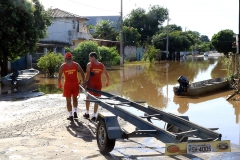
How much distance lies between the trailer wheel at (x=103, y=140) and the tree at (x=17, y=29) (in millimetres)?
15985

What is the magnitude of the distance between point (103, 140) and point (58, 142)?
1.18 m

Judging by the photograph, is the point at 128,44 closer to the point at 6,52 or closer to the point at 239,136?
the point at 6,52

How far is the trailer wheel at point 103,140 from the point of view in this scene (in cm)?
598

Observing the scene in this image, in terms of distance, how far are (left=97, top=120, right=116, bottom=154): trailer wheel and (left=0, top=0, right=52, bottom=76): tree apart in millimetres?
15985

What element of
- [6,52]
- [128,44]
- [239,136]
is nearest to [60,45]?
[6,52]

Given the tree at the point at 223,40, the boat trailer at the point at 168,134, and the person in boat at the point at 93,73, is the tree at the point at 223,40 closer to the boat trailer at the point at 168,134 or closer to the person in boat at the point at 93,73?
the person in boat at the point at 93,73

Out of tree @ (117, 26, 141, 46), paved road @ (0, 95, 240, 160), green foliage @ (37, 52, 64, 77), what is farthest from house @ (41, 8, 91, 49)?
paved road @ (0, 95, 240, 160)

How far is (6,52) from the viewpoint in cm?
2142

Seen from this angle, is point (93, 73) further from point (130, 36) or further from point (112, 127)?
point (130, 36)

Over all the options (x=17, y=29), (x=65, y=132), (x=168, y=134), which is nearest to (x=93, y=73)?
(x=65, y=132)

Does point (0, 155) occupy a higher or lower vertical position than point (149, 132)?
lower

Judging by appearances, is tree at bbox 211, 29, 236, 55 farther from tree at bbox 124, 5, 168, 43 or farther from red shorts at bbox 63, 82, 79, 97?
red shorts at bbox 63, 82, 79, 97

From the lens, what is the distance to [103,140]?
243 inches

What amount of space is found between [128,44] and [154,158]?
52.5 meters
